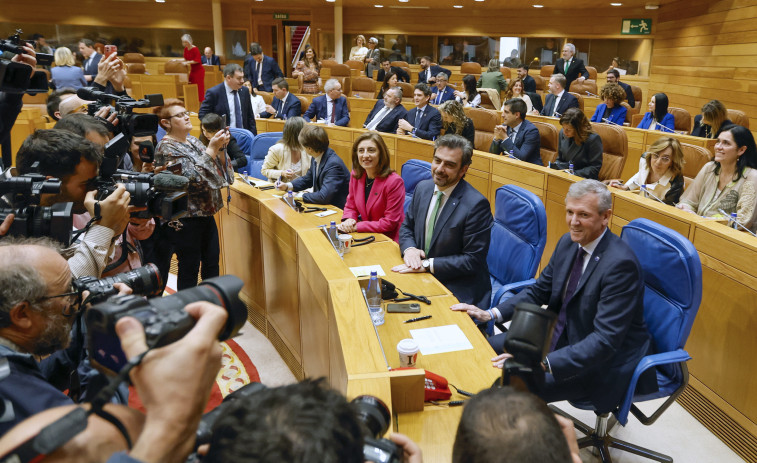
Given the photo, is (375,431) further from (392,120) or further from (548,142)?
(392,120)

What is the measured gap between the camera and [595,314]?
2.56m

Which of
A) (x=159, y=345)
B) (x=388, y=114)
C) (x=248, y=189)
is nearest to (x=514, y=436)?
(x=159, y=345)

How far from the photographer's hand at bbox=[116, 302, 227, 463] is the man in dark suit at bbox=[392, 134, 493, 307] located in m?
2.30

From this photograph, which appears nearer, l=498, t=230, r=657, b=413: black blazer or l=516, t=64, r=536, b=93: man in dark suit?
l=498, t=230, r=657, b=413: black blazer

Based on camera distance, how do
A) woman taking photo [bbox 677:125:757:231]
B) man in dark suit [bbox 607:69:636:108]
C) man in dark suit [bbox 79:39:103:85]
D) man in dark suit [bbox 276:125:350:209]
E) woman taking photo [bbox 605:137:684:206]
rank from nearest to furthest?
woman taking photo [bbox 677:125:757:231] < woman taking photo [bbox 605:137:684:206] < man in dark suit [bbox 276:125:350:209] < man in dark suit [bbox 607:69:636:108] < man in dark suit [bbox 79:39:103:85]

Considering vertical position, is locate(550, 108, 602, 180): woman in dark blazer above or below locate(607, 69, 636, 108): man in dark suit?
below

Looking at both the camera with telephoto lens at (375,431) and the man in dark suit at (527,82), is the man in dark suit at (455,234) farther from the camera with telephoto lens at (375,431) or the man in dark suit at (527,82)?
the man in dark suit at (527,82)

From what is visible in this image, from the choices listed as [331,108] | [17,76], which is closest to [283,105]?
[331,108]

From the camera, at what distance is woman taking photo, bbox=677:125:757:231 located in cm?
382

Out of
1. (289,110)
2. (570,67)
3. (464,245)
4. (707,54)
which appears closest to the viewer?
(464,245)

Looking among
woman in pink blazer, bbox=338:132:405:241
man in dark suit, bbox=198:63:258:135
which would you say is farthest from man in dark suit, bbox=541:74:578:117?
woman in pink blazer, bbox=338:132:405:241

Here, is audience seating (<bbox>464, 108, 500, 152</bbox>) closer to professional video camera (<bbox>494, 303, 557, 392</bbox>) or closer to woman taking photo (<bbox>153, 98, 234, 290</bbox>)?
woman taking photo (<bbox>153, 98, 234, 290</bbox>)

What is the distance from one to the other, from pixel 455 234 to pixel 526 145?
273 cm

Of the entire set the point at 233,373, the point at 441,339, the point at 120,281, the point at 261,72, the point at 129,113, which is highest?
the point at 261,72
